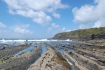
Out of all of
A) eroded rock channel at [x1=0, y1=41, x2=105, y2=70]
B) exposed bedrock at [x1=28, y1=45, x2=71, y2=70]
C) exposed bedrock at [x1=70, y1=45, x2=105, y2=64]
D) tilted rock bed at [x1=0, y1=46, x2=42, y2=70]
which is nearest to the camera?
exposed bedrock at [x1=28, y1=45, x2=71, y2=70]

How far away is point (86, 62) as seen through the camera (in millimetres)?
42156

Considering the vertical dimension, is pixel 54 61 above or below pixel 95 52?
below

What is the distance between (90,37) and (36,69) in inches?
6706

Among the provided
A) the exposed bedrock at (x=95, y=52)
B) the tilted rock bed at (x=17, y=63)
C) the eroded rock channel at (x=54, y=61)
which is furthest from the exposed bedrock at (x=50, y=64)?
the exposed bedrock at (x=95, y=52)

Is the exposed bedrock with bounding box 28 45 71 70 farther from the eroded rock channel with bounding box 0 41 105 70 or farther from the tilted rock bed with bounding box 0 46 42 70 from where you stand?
the tilted rock bed with bounding box 0 46 42 70

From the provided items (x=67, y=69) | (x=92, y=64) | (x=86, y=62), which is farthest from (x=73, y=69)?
(x=86, y=62)

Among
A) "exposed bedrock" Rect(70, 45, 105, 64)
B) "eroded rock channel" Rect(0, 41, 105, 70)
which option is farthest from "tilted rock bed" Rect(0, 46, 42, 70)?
"exposed bedrock" Rect(70, 45, 105, 64)

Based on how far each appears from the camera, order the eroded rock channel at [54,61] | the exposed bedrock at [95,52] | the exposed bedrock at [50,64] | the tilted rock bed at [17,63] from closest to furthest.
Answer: the exposed bedrock at [50,64] → the eroded rock channel at [54,61] → the tilted rock bed at [17,63] → the exposed bedrock at [95,52]

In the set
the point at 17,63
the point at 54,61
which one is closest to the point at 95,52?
the point at 54,61

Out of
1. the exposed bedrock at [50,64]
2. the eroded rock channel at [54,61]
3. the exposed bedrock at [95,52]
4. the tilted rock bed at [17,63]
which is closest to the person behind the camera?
the exposed bedrock at [50,64]

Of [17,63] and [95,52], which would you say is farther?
[95,52]

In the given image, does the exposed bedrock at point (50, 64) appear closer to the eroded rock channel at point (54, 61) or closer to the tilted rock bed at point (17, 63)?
the eroded rock channel at point (54, 61)

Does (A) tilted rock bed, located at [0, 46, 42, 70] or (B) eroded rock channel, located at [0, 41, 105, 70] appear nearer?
(B) eroded rock channel, located at [0, 41, 105, 70]

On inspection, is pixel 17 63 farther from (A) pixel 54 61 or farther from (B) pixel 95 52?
(B) pixel 95 52
